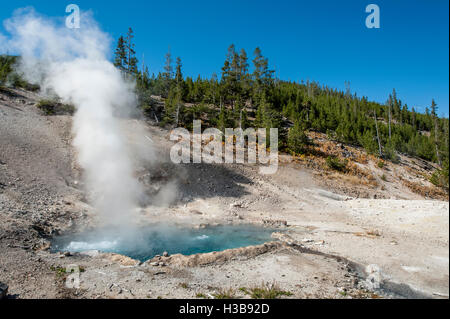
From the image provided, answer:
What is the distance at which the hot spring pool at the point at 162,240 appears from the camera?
12156 millimetres

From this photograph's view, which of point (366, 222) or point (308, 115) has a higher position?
point (308, 115)

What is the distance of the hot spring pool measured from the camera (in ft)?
39.9

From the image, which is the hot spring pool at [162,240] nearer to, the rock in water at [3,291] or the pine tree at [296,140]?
the rock in water at [3,291]

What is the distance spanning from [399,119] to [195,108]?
7340 cm

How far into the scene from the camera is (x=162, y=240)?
1366 centimetres

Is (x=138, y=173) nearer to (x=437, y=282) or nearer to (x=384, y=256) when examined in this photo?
(x=384, y=256)

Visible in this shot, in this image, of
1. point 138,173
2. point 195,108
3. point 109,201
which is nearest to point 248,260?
point 109,201

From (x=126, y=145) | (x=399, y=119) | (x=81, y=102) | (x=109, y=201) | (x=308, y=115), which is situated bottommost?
(x=109, y=201)

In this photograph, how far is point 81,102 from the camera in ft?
97.7
